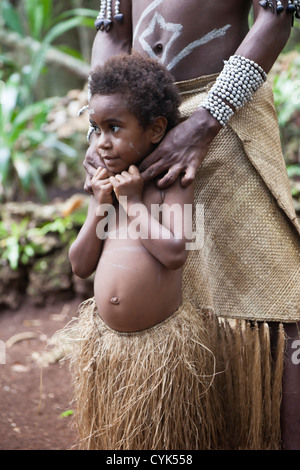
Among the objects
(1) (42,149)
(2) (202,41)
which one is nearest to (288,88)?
(2) (202,41)

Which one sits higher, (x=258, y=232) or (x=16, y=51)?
(x=16, y=51)

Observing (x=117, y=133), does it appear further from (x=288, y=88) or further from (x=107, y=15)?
(x=288, y=88)

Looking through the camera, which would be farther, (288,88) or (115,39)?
(288,88)

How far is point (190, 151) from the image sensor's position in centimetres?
179

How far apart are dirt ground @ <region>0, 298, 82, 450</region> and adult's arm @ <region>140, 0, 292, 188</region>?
0.89m

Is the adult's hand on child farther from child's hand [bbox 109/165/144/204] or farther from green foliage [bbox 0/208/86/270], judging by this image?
green foliage [bbox 0/208/86/270]

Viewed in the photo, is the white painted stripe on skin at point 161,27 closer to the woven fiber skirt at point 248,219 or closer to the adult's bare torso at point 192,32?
the adult's bare torso at point 192,32

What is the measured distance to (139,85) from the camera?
1722 millimetres

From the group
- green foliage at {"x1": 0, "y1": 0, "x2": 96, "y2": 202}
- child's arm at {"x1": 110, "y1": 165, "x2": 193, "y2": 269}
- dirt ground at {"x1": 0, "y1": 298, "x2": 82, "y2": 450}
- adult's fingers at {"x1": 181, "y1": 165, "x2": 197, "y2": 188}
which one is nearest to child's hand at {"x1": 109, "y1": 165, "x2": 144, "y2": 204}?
child's arm at {"x1": 110, "y1": 165, "x2": 193, "y2": 269}

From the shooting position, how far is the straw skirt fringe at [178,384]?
1.86m

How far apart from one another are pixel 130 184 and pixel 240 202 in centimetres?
45
